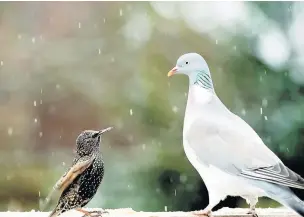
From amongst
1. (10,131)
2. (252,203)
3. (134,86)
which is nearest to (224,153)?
(252,203)

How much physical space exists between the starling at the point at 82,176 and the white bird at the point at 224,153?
258 mm

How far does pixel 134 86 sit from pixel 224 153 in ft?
1.21

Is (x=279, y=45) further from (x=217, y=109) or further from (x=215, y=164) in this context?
(x=215, y=164)

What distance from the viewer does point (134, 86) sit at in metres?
1.65

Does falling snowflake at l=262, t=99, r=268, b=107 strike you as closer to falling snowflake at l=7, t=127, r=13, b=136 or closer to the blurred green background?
the blurred green background

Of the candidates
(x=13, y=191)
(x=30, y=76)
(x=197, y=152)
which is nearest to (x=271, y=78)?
(x=197, y=152)

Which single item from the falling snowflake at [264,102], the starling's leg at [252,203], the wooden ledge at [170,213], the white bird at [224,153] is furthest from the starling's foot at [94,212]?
the falling snowflake at [264,102]

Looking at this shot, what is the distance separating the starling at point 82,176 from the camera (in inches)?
59.2

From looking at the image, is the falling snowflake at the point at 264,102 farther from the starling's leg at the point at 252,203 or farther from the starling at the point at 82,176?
the starling at the point at 82,176

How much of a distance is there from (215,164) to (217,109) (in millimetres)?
178

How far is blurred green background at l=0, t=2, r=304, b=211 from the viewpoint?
5.32 feet

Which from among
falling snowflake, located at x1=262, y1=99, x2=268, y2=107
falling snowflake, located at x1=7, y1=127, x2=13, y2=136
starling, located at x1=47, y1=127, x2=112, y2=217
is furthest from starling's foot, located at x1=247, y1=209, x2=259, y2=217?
falling snowflake, located at x1=7, y1=127, x2=13, y2=136

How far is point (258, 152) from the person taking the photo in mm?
1453

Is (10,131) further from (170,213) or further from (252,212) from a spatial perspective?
(252,212)
